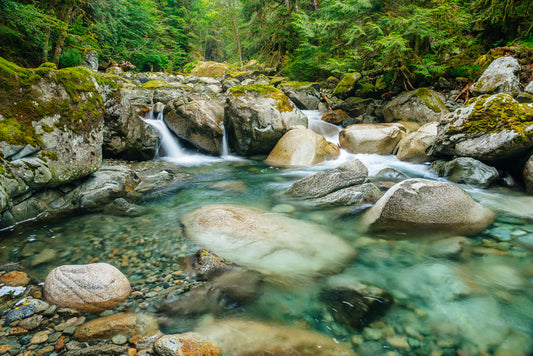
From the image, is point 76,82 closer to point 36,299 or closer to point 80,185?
point 80,185

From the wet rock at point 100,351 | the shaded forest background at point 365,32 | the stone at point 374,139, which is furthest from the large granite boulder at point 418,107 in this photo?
the wet rock at point 100,351

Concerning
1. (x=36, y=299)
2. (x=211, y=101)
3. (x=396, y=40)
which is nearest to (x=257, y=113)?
(x=211, y=101)

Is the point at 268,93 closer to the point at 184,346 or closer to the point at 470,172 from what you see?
the point at 470,172

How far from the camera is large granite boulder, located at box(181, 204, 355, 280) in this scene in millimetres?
3109

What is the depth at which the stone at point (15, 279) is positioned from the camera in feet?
8.61

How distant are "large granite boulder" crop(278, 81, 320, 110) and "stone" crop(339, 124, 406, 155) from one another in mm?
5467

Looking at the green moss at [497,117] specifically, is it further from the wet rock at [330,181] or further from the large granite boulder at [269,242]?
the large granite boulder at [269,242]

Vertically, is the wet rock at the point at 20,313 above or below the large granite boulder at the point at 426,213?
below

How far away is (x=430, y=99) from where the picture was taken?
32.6 feet

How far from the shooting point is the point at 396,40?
26.5ft

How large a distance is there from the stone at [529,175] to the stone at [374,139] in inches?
151

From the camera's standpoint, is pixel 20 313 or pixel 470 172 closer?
pixel 20 313

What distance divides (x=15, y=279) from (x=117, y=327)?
158cm

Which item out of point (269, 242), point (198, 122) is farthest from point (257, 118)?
point (269, 242)
